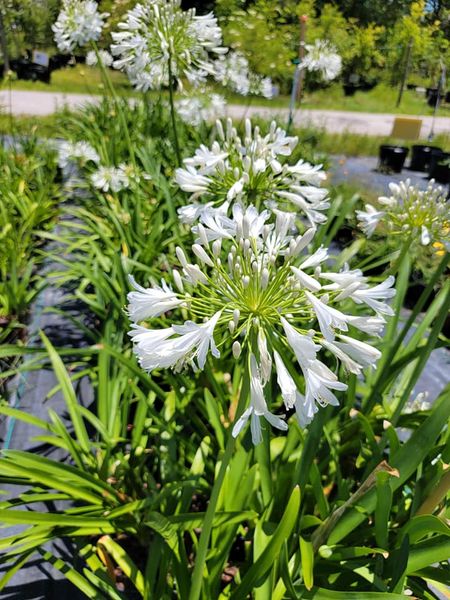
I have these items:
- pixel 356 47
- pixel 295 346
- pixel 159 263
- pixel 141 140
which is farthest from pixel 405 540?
pixel 356 47

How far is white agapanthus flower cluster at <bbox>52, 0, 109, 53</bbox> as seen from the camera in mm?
3523

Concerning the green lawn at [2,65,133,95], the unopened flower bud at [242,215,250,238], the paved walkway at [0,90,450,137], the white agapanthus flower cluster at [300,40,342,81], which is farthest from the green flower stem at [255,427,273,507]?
the green lawn at [2,65,133,95]

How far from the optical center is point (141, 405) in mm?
2271

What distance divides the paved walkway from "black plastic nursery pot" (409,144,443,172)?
1.59 metres

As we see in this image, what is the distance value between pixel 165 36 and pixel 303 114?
1413 cm

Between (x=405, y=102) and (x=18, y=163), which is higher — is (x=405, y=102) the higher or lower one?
the higher one

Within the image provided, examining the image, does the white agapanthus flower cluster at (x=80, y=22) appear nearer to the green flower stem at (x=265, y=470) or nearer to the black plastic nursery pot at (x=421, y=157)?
the green flower stem at (x=265, y=470)

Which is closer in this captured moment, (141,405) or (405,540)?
(405,540)

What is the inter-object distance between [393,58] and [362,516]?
2478 cm

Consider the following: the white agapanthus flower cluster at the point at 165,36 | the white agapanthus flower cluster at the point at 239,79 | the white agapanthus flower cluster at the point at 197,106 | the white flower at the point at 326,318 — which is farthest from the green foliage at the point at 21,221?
the white flower at the point at 326,318

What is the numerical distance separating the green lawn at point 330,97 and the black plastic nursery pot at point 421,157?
608 cm

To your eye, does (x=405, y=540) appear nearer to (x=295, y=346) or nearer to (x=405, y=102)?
(x=295, y=346)

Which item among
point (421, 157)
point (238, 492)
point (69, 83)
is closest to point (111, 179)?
point (238, 492)

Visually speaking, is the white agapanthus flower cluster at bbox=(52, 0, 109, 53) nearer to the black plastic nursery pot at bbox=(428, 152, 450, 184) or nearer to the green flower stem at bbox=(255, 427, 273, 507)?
the green flower stem at bbox=(255, 427, 273, 507)
